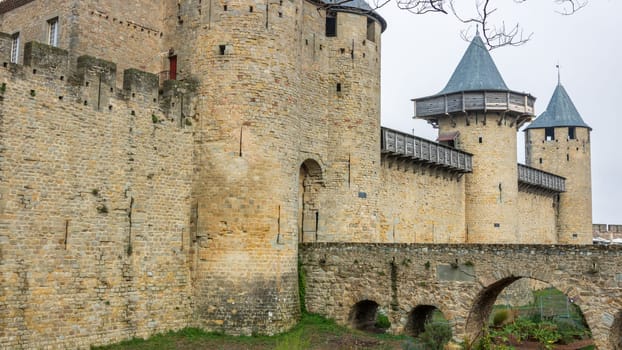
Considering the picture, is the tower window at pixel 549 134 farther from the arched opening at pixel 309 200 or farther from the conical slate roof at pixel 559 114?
the arched opening at pixel 309 200

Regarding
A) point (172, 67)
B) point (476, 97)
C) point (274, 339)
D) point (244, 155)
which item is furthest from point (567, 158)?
point (274, 339)

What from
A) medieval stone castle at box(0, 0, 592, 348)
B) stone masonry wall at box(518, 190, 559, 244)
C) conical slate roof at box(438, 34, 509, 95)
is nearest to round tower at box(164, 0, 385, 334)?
medieval stone castle at box(0, 0, 592, 348)

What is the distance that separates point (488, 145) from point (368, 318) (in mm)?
13198

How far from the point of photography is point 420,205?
26.1 meters

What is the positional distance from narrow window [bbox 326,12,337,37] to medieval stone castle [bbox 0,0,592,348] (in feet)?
0.16

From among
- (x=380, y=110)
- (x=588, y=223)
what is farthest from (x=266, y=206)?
(x=588, y=223)

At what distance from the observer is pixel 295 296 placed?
17.7 meters

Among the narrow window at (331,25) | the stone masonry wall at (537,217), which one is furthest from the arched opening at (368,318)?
the stone masonry wall at (537,217)

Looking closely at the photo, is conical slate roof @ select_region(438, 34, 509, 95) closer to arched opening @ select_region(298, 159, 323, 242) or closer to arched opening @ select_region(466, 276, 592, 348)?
arched opening @ select_region(466, 276, 592, 348)

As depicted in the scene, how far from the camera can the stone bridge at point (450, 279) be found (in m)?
14.8

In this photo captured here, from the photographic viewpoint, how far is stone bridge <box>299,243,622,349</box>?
48.6ft

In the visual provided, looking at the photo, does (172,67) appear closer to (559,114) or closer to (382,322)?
(382,322)

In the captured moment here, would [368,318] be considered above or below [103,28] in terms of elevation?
below

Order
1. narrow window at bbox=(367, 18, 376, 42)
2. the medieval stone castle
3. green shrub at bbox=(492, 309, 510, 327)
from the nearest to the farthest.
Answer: the medieval stone castle < green shrub at bbox=(492, 309, 510, 327) < narrow window at bbox=(367, 18, 376, 42)
